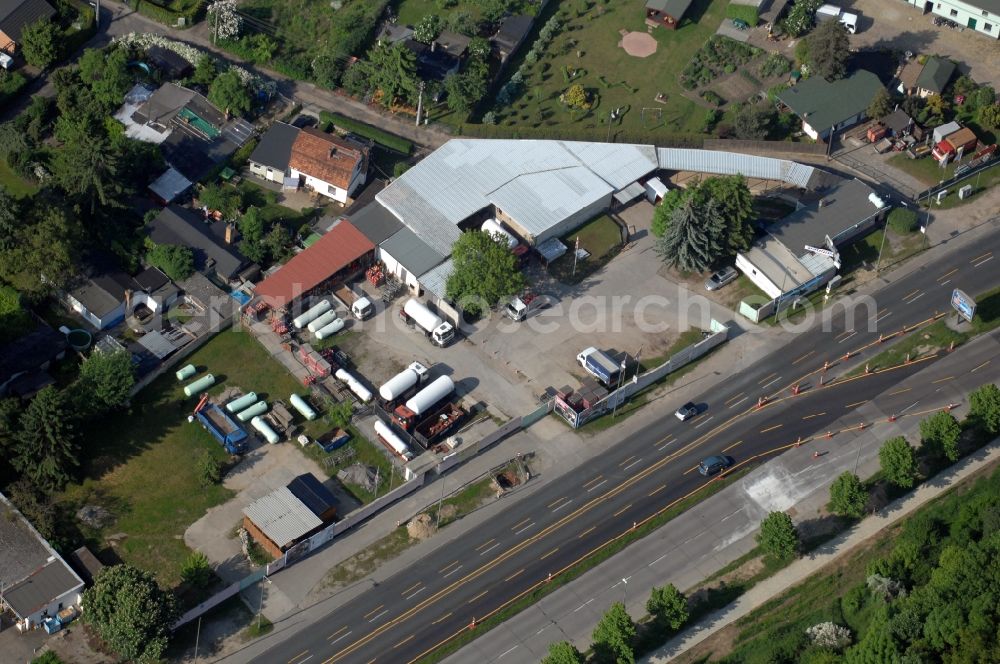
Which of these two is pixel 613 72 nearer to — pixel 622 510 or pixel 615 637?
pixel 622 510

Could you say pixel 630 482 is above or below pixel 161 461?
below

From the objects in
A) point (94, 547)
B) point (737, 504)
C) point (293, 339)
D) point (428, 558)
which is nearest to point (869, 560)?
point (737, 504)

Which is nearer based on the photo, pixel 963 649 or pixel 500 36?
pixel 963 649

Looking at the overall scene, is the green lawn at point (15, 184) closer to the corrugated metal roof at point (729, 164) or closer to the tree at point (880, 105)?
the corrugated metal roof at point (729, 164)

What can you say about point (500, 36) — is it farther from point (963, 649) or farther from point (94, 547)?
point (963, 649)

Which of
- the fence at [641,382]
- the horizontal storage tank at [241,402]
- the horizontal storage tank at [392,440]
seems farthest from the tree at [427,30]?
the horizontal storage tank at [392,440]

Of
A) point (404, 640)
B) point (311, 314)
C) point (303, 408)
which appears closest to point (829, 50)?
point (311, 314)

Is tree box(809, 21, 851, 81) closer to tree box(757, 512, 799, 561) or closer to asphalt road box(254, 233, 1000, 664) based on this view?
asphalt road box(254, 233, 1000, 664)
